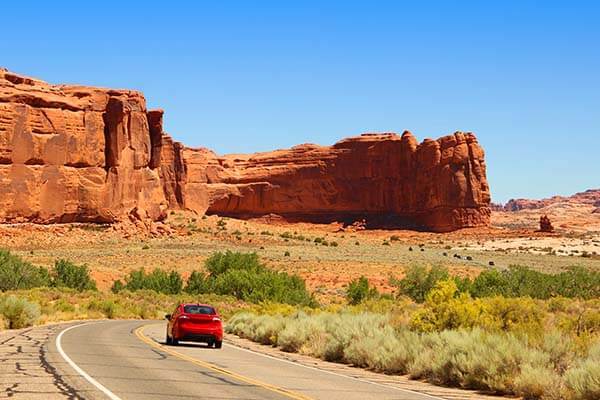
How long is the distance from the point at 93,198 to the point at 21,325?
174ft

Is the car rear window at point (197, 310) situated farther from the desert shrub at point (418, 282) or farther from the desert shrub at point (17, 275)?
the desert shrub at point (17, 275)

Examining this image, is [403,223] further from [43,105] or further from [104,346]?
[104,346]

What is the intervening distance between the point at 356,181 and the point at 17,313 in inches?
3809

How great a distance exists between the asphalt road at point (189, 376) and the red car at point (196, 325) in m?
0.47

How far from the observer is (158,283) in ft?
172

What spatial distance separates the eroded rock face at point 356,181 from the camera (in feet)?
368

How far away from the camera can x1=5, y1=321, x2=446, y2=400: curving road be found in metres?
12.2

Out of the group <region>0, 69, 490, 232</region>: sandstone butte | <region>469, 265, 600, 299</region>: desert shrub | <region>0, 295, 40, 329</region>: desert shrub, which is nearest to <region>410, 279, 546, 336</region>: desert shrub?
<region>0, 295, 40, 329</region>: desert shrub

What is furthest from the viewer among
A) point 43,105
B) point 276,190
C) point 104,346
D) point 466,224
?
point 276,190

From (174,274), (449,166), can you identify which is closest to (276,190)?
(449,166)

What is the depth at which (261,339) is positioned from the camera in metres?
26.8

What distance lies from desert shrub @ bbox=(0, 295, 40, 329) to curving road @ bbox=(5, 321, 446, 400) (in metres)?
6.93

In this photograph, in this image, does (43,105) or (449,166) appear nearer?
(43,105)

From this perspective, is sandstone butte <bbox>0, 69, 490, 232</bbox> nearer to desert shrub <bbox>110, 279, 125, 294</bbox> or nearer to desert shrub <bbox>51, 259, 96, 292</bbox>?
desert shrub <bbox>51, 259, 96, 292</bbox>
